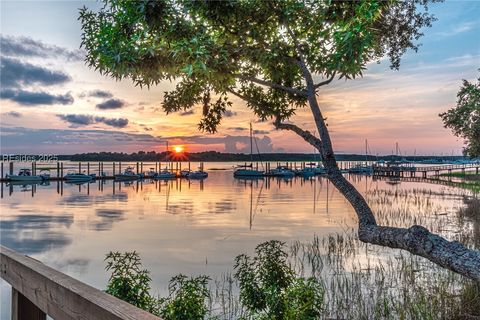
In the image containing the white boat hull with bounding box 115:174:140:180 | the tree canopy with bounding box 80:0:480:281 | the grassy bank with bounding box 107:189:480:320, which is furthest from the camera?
the white boat hull with bounding box 115:174:140:180

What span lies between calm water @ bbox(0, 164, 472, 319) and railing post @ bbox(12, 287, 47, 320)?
10077 mm

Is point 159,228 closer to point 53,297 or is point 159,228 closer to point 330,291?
point 330,291

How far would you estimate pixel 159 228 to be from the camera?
26.2 m

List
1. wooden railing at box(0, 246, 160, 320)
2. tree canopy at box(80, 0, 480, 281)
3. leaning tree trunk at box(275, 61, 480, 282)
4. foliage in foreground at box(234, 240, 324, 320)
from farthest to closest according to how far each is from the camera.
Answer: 1. foliage in foreground at box(234, 240, 324, 320)
2. tree canopy at box(80, 0, 480, 281)
3. leaning tree trunk at box(275, 61, 480, 282)
4. wooden railing at box(0, 246, 160, 320)

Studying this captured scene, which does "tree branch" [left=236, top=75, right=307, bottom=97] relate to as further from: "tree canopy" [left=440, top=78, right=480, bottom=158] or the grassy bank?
"tree canopy" [left=440, top=78, right=480, bottom=158]

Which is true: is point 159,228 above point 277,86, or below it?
below

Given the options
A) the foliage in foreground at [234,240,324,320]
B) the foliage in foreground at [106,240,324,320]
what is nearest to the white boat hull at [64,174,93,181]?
the foliage in foreground at [106,240,324,320]

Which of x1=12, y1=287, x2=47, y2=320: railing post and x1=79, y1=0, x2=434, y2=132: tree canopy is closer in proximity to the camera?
x1=12, y1=287, x2=47, y2=320: railing post

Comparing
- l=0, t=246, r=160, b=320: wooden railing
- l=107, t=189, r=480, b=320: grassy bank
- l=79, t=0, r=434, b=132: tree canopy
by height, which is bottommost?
l=107, t=189, r=480, b=320: grassy bank

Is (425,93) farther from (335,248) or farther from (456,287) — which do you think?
(456,287)

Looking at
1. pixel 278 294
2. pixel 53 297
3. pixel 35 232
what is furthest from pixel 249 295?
pixel 35 232

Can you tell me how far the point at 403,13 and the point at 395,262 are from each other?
844 cm

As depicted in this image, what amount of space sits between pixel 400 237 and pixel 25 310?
2.60m

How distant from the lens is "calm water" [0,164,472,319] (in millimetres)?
17672
